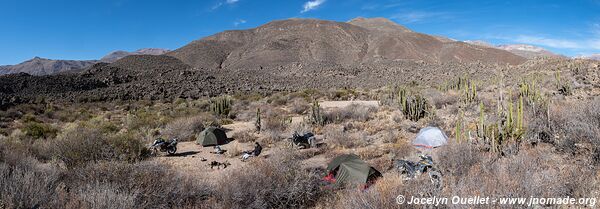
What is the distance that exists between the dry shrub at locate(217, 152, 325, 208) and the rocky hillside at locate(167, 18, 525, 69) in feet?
218

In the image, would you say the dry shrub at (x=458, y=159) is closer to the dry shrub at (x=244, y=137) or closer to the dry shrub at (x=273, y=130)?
the dry shrub at (x=273, y=130)

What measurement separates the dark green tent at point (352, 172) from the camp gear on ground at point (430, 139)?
4055mm

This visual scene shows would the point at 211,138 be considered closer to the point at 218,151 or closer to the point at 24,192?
the point at 218,151

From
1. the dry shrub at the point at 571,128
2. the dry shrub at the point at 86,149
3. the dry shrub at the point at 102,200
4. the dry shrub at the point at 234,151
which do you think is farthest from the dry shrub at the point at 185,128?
the dry shrub at the point at 571,128

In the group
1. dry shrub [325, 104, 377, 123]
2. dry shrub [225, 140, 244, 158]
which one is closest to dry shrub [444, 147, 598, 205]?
dry shrub [225, 140, 244, 158]

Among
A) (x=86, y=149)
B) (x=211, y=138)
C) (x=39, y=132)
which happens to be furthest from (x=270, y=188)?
(x=39, y=132)

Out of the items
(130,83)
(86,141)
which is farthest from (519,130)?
(130,83)

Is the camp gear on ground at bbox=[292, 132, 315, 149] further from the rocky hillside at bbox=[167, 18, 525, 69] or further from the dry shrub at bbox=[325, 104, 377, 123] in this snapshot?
the rocky hillside at bbox=[167, 18, 525, 69]

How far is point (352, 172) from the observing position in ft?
25.5

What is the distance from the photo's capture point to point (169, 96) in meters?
37.3

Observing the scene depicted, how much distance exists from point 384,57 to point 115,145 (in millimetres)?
78989

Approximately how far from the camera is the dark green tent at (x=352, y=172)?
300 inches

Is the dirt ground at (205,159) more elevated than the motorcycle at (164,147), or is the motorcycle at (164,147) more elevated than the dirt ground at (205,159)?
the motorcycle at (164,147)

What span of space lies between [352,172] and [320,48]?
84958 millimetres
